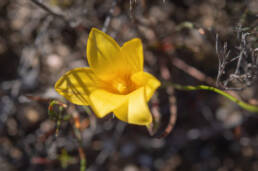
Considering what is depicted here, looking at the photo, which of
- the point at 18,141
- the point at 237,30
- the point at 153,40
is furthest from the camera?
the point at 18,141

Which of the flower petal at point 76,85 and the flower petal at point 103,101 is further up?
the flower petal at point 76,85

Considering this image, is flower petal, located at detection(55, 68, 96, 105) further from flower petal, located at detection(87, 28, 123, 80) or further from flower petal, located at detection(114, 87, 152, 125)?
flower petal, located at detection(114, 87, 152, 125)

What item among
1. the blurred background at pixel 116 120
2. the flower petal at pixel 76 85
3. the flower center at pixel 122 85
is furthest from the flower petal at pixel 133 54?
the blurred background at pixel 116 120

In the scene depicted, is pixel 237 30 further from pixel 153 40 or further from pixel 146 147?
pixel 146 147

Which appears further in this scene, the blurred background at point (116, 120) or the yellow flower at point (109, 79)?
the blurred background at point (116, 120)

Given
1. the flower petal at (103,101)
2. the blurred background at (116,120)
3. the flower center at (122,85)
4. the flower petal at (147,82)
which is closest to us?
the flower petal at (147,82)

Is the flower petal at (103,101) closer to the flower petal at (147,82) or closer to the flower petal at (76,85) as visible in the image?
the flower petal at (76,85)

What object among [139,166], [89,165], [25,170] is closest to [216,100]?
[139,166]

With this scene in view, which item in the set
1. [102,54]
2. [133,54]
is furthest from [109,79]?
[133,54]
